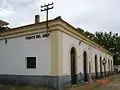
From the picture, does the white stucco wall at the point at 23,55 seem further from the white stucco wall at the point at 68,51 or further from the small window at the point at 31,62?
the white stucco wall at the point at 68,51

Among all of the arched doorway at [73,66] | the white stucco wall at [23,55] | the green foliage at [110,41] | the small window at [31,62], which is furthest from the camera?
the green foliage at [110,41]

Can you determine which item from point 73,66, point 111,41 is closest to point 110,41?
point 111,41

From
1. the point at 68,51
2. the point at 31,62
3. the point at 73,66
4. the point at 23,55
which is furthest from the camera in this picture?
the point at 73,66

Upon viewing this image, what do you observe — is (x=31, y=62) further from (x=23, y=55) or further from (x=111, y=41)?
(x=111, y=41)

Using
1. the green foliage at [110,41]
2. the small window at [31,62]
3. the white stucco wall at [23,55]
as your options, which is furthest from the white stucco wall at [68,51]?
the green foliage at [110,41]

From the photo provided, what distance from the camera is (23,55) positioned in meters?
17.2

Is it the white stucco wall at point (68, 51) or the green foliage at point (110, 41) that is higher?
the green foliage at point (110, 41)

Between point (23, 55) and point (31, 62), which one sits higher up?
point (23, 55)

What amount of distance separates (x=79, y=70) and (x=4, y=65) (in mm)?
6331

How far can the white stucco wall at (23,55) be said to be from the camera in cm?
1578

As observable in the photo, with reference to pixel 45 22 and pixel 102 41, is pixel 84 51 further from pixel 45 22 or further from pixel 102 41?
pixel 102 41

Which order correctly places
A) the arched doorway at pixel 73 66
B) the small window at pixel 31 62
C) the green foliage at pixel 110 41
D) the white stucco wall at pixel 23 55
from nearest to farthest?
the white stucco wall at pixel 23 55 → the small window at pixel 31 62 → the arched doorway at pixel 73 66 → the green foliage at pixel 110 41

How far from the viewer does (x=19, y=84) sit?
16906mm

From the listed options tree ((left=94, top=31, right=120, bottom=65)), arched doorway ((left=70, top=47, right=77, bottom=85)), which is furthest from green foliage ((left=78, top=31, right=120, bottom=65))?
arched doorway ((left=70, top=47, right=77, bottom=85))
